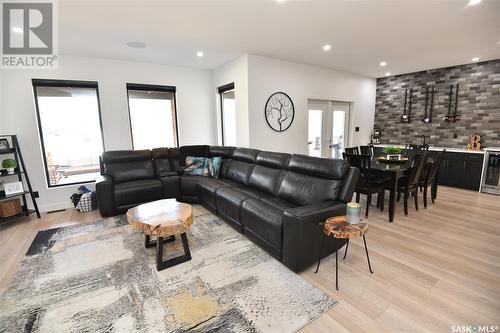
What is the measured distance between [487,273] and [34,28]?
561 cm

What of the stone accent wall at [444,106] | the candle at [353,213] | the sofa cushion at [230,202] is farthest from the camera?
the stone accent wall at [444,106]

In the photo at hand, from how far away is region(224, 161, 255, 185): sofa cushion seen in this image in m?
3.79

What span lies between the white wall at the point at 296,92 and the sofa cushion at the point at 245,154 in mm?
339

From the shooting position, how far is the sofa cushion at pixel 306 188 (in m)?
2.56

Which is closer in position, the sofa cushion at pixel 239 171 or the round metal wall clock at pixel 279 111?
the sofa cushion at pixel 239 171

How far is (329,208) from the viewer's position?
224cm

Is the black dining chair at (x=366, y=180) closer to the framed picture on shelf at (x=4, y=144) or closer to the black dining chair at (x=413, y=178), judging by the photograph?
the black dining chair at (x=413, y=178)

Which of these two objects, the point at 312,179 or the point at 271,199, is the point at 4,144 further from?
the point at 312,179

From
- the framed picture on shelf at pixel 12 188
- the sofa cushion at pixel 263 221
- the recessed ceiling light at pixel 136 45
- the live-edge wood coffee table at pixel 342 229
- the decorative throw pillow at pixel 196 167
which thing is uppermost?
the recessed ceiling light at pixel 136 45

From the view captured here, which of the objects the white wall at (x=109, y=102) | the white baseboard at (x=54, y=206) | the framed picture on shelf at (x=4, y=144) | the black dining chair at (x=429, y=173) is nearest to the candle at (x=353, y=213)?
the black dining chair at (x=429, y=173)

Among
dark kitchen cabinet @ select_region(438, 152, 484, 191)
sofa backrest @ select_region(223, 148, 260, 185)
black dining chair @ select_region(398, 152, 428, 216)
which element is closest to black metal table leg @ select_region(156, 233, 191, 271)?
sofa backrest @ select_region(223, 148, 260, 185)

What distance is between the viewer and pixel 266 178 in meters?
3.38

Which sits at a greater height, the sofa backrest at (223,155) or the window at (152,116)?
the window at (152,116)

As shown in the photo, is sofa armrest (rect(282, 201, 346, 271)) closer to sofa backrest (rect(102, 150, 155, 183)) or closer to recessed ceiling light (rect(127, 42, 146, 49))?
sofa backrest (rect(102, 150, 155, 183))
